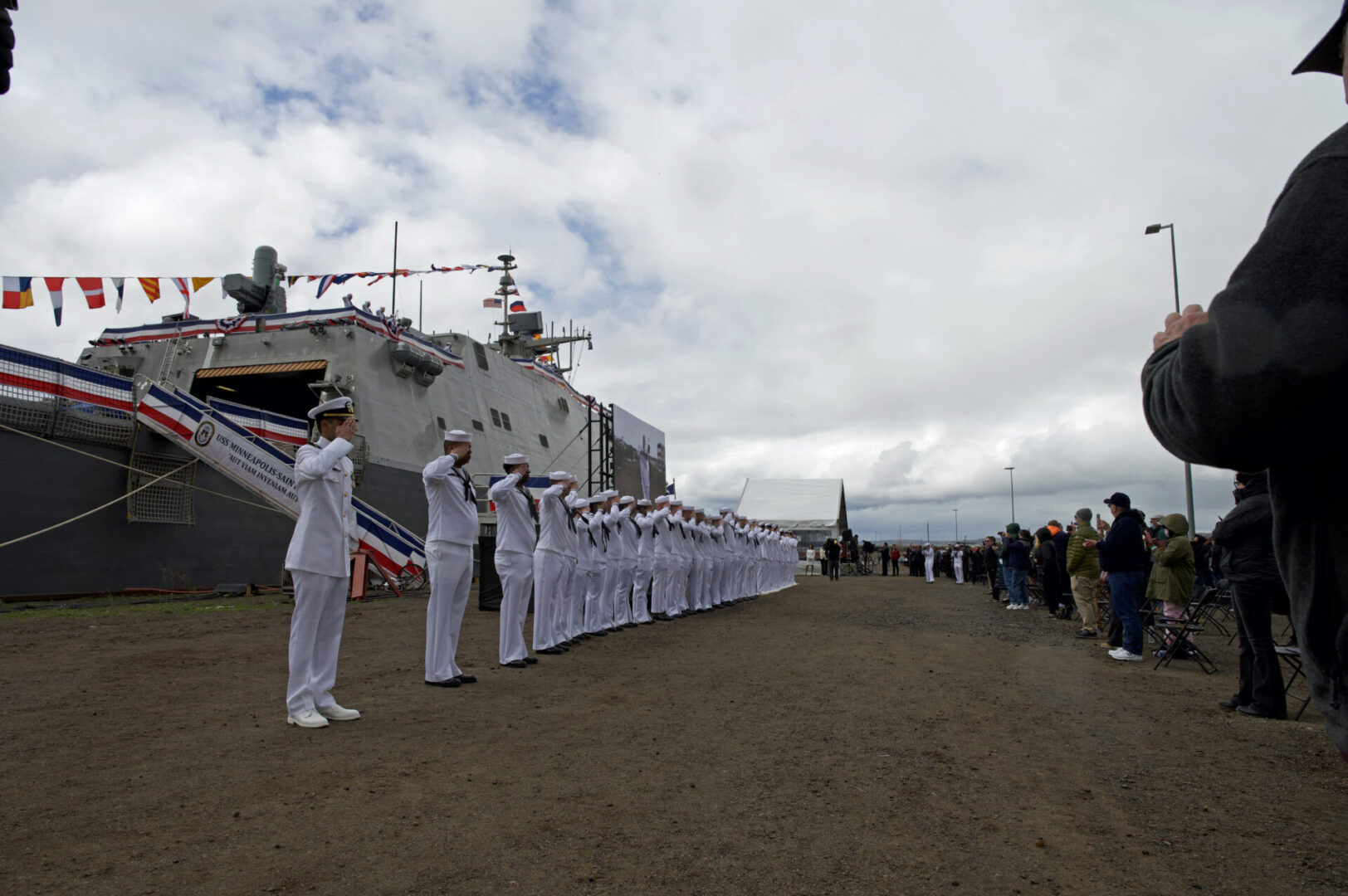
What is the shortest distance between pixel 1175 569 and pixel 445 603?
690 centimetres

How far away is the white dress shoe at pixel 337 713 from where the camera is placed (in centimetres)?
473

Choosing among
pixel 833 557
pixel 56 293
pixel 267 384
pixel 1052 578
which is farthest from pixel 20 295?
pixel 833 557

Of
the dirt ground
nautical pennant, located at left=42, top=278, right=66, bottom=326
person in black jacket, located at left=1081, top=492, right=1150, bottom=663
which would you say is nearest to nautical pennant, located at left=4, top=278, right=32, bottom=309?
nautical pennant, located at left=42, top=278, right=66, bottom=326

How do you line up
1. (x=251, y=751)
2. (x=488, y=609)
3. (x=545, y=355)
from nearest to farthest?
(x=251, y=751) → (x=488, y=609) → (x=545, y=355)

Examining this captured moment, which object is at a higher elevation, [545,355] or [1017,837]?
[545,355]

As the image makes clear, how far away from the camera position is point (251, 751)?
3.95 meters

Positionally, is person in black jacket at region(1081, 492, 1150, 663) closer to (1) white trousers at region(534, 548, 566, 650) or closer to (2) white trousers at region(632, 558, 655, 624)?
(1) white trousers at region(534, 548, 566, 650)

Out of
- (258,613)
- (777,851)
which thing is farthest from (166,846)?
(258,613)

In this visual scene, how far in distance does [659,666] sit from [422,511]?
38.7 ft

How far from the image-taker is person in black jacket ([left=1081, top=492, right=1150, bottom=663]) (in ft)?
25.3

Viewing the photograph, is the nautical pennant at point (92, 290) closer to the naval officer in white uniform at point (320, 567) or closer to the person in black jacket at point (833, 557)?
the naval officer in white uniform at point (320, 567)

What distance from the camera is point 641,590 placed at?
12.4 metres

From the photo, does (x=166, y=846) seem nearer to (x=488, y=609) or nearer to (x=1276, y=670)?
(x=1276, y=670)

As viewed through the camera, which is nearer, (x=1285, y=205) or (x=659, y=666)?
(x=1285, y=205)
